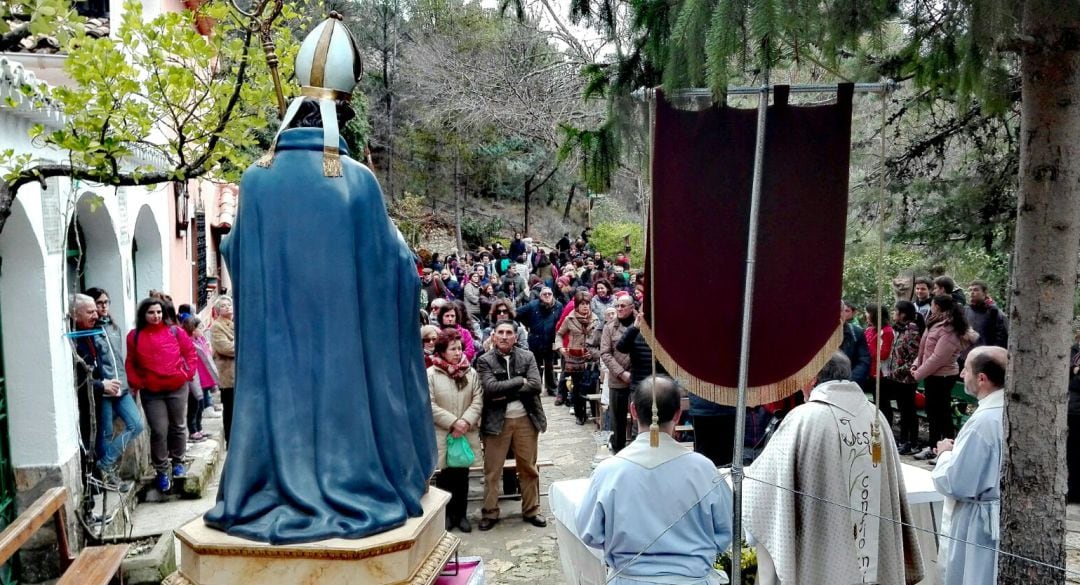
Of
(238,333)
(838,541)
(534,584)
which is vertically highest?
(238,333)

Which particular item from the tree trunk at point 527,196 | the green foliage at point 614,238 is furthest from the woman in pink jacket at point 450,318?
the tree trunk at point 527,196

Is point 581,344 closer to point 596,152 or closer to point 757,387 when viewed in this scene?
point 596,152

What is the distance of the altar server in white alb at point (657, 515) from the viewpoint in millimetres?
3816

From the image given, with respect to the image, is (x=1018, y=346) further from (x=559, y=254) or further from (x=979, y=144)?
(x=559, y=254)

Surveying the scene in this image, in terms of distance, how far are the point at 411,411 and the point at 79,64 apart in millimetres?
2498

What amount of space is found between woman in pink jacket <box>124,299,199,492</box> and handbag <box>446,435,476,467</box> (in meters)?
2.63

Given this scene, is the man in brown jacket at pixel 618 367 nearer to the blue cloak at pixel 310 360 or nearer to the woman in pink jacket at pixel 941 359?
the woman in pink jacket at pixel 941 359

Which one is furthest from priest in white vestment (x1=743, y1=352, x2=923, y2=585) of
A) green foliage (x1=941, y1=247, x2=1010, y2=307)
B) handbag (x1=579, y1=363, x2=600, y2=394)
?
green foliage (x1=941, y1=247, x2=1010, y2=307)

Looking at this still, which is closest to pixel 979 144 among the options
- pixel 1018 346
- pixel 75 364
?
pixel 1018 346

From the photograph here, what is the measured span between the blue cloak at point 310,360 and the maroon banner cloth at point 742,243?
60.2 inches

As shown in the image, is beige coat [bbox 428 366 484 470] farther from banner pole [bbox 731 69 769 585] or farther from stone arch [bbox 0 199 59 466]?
banner pole [bbox 731 69 769 585]

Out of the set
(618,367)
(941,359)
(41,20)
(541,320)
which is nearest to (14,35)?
(41,20)

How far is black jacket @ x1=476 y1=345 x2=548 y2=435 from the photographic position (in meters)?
7.50

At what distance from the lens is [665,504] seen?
3840 mm
